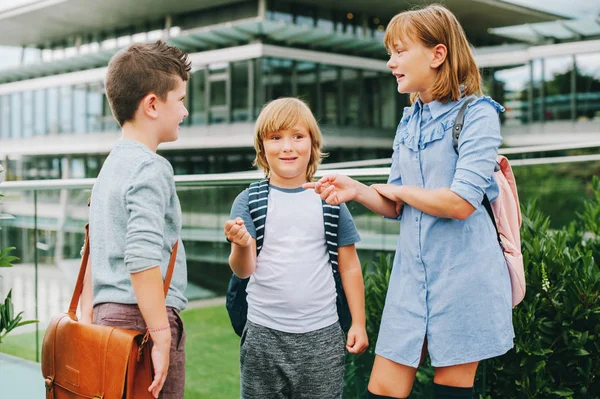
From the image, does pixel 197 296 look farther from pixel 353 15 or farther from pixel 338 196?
pixel 353 15

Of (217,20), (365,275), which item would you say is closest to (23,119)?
(217,20)

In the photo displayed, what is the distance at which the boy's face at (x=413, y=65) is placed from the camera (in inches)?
86.0

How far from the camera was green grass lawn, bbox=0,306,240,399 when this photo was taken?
418cm

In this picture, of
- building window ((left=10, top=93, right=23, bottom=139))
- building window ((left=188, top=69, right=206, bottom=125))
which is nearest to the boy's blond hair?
building window ((left=188, top=69, right=206, bottom=125))

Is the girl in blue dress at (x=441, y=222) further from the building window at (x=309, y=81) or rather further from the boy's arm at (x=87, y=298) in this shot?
the building window at (x=309, y=81)

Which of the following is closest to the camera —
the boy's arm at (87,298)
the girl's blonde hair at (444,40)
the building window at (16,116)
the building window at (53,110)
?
the girl's blonde hair at (444,40)

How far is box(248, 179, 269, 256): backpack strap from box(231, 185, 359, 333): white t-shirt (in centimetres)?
2

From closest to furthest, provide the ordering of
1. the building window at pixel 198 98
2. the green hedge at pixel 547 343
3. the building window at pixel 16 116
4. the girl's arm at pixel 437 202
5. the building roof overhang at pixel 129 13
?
the girl's arm at pixel 437 202 < the green hedge at pixel 547 343 < the building window at pixel 198 98 < the building roof overhang at pixel 129 13 < the building window at pixel 16 116

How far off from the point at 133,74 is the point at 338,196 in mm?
732

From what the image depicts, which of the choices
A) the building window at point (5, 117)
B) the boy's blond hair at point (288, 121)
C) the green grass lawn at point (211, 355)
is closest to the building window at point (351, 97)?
the building window at point (5, 117)

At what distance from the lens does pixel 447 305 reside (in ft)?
6.98

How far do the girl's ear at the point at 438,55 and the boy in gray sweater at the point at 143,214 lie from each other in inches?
30.8

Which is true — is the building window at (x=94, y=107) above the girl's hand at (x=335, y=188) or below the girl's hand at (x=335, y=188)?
above

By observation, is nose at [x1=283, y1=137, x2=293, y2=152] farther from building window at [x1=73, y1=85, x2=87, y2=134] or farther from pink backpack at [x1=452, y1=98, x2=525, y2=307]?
building window at [x1=73, y1=85, x2=87, y2=134]
